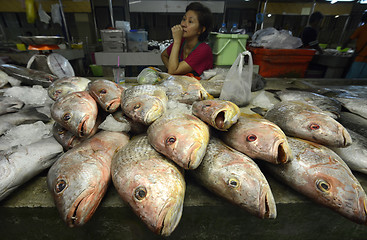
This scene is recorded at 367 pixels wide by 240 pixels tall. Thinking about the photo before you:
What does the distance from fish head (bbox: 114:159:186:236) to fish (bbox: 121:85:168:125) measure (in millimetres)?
333

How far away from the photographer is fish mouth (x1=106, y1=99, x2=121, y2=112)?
4.98 ft

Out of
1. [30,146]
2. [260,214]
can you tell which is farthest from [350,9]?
[30,146]

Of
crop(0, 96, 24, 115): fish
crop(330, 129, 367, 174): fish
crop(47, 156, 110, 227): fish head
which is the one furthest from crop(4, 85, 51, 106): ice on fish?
crop(330, 129, 367, 174): fish

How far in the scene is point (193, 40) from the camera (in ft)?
11.4

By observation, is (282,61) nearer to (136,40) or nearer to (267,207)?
(136,40)

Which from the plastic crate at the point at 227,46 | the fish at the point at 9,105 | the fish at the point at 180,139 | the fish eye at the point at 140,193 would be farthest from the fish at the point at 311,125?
the plastic crate at the point at 227,46

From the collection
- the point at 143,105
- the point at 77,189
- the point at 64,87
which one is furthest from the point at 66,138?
the point at 64,87

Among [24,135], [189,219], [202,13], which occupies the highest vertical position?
[202,13]

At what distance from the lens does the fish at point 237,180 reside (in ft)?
3.39

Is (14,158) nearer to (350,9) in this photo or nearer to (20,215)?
(20,215)

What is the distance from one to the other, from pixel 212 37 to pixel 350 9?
882 centimetres

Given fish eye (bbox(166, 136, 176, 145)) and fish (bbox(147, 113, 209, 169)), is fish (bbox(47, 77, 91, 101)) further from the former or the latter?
fish eye (bbox(166, 136, 176, 145))

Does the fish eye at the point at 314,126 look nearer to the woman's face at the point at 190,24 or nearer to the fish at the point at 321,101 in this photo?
the fish at the point at 321,101

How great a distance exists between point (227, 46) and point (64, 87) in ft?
11.4
